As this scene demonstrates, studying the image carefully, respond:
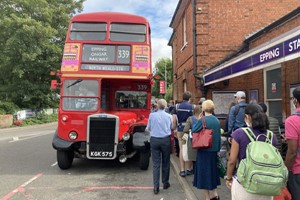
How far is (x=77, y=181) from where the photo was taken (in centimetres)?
725

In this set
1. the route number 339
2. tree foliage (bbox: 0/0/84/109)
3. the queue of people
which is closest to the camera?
the queue of people

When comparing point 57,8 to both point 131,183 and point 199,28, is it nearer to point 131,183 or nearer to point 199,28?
point 199,28

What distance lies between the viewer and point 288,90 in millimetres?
8625

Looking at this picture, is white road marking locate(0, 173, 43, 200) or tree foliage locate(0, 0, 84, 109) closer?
white road marking locate(0, 173, 43, 200)

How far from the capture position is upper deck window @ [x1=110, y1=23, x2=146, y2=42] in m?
8.91

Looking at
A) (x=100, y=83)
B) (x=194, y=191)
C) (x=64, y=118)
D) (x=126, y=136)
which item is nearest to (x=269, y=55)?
(x=194, y=191)

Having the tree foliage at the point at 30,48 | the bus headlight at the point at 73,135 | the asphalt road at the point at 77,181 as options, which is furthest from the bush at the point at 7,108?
the bus headlight at the point at 73,135

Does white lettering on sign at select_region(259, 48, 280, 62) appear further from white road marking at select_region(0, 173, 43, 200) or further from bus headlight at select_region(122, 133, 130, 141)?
Result: white road marking at select_region(0, 173, 43, 200)

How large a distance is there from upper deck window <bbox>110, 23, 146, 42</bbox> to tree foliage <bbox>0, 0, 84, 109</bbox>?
2072 cm

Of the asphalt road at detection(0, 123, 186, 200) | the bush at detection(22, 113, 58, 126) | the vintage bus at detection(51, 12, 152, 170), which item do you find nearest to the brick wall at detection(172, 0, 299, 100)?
the vintage bus at detection(51, 12, 152, 170)

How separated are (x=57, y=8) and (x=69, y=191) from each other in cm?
2998

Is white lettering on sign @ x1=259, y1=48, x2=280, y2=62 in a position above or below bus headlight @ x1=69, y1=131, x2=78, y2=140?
above

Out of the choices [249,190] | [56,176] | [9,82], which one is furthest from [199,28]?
[9,82]

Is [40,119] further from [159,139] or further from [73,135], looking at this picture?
[159,139]
